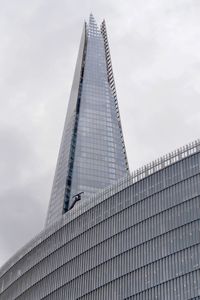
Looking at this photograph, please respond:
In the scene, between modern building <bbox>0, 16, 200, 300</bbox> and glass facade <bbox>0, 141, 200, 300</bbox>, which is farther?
modern building <bbox>0, 16, 200, 300</bbox>

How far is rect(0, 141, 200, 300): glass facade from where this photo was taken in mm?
102562

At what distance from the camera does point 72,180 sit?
19412 centimetres

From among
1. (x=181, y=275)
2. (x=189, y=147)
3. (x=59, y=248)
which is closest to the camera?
(x=181, y=275)

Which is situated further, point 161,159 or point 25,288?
point 25,288

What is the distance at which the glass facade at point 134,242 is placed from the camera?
103 metres

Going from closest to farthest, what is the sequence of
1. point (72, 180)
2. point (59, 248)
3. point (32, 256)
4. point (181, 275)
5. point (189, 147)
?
point (181, 275)
point (189, 147)
point (59, 248)
point (32, 256)
point (72, 180)

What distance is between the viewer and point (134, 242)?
111 meters

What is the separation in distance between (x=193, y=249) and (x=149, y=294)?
1025 cm

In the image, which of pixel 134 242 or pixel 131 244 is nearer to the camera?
pixel 134 242

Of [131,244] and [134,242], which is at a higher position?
[134,242]

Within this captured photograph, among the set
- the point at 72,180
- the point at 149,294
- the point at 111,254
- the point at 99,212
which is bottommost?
the point at 149,294

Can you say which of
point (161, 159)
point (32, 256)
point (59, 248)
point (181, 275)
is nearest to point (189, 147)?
point (161, 159)

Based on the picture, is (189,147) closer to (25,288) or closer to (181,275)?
(181,275)

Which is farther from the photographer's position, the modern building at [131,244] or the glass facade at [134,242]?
the modern building at [131,244]
